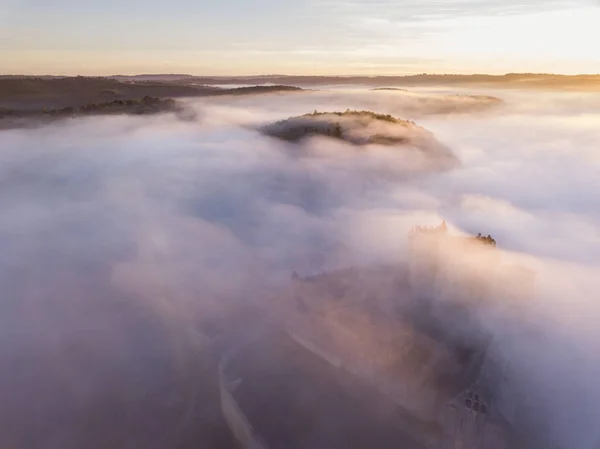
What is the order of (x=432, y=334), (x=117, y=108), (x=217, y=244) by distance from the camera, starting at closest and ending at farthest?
(x=432, y=334), (x=217, y=244), (x=117, y=108)

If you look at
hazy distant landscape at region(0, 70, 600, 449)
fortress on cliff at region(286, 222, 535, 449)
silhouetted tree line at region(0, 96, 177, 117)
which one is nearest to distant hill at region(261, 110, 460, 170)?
hazy distant landscape at region(0, 70, 600, 449)

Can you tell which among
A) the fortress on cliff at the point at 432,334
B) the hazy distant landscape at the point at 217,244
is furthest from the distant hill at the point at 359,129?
the fortress on cliff at the point at 432,334

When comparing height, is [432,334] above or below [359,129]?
below

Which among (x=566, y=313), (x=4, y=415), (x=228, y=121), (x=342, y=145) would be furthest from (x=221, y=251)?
(x=228, y=121)

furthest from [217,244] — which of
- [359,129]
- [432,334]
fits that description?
[432,334]

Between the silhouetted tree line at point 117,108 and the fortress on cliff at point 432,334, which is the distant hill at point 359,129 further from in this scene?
the silhouetted tree line at point 117,108

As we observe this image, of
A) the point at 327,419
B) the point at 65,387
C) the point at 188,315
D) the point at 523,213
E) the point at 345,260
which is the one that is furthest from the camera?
the point at 523,213

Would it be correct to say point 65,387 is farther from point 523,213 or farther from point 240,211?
point 523,213

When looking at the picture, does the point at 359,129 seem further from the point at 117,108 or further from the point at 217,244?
the point at 117,108

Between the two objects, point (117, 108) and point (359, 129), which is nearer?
point (359, 129)
